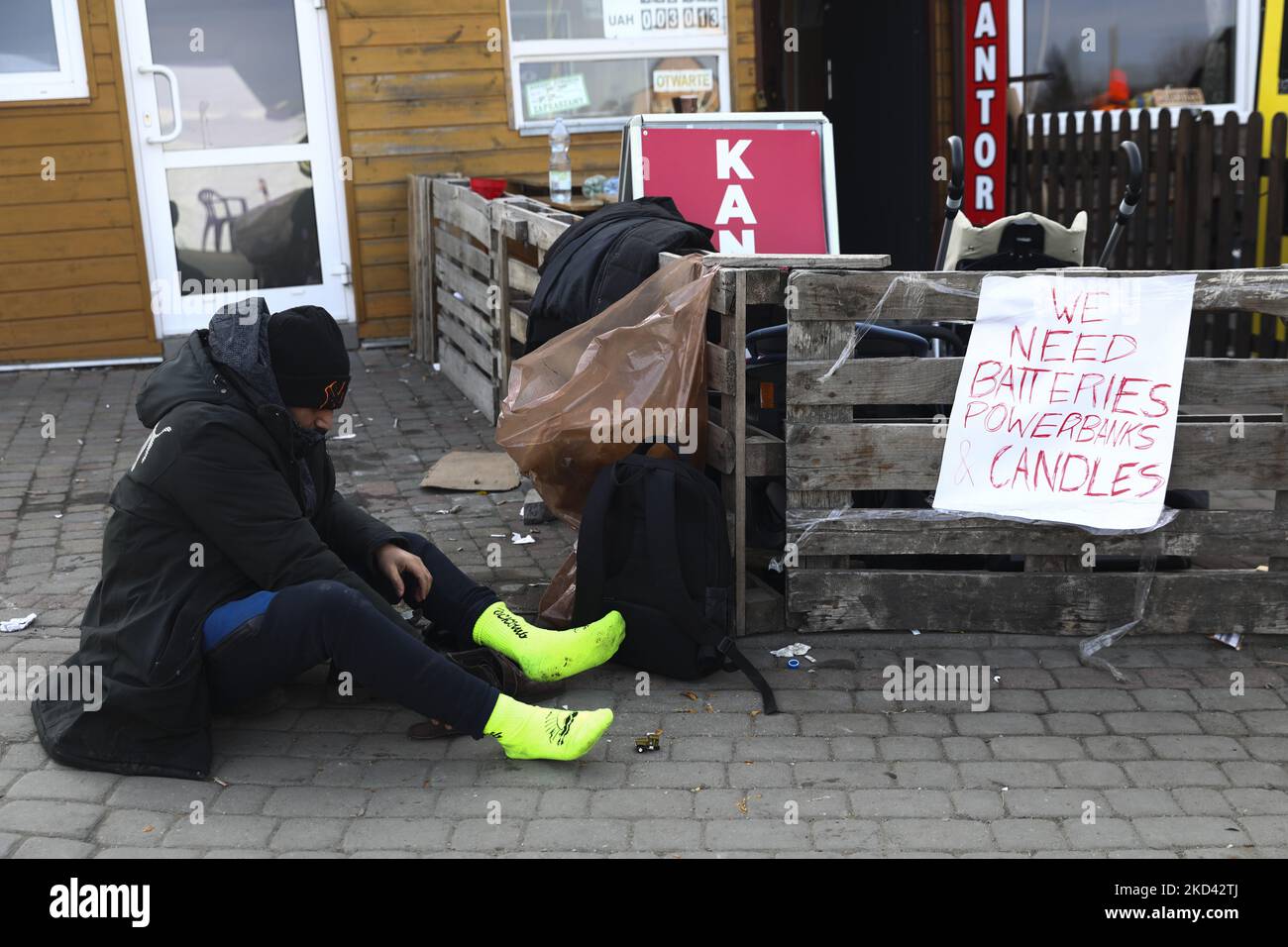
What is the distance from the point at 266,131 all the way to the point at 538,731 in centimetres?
660

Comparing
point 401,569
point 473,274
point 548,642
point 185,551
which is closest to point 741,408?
point 548,642

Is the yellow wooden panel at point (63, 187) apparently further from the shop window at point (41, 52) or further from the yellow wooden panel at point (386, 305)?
the yellow wooden panel at point (386, 305)

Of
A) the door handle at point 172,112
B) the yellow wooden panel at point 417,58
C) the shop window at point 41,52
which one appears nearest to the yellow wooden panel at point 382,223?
the yellow wooden panel at point 417,58

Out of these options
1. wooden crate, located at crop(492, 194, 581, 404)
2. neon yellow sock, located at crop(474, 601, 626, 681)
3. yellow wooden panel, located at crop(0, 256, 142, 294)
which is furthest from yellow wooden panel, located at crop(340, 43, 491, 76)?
neon yellow sock, located at crop(474, 601, 626, 681)

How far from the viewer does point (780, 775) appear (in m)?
3.65

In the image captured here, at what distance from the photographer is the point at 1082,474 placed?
4277 mm

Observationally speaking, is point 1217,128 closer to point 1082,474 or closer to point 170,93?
point 1082,474

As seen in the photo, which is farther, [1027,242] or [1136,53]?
[1136,53]

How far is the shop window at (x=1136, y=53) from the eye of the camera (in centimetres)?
933

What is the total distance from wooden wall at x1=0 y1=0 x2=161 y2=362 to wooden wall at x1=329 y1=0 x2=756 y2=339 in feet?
4.67

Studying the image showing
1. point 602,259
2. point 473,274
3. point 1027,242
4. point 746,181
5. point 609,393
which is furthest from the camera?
point 473,274

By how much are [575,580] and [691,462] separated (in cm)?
56

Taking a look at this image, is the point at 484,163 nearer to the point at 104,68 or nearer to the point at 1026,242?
the point at 104,68

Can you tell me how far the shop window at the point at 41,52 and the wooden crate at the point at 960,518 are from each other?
20.6ft
